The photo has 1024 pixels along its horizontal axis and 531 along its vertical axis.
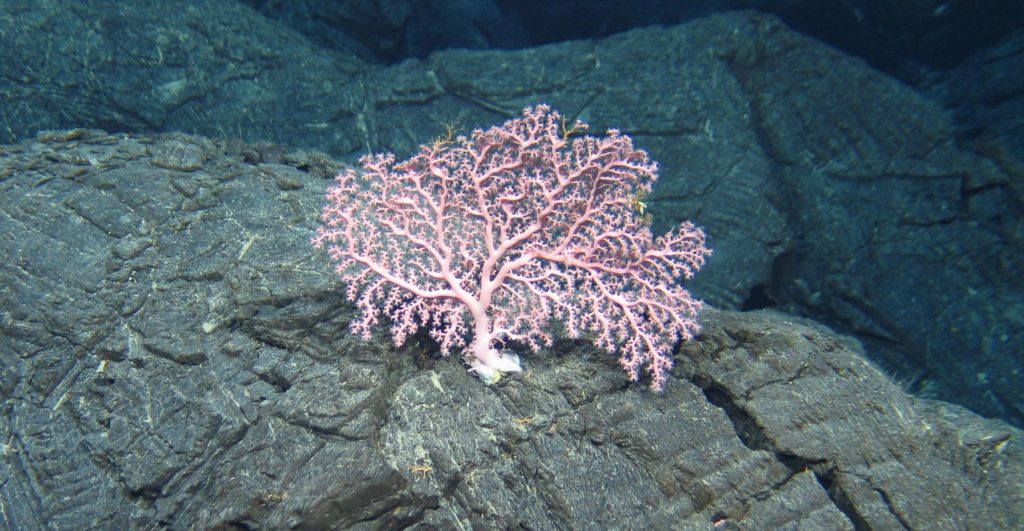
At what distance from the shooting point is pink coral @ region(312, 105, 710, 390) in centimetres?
271

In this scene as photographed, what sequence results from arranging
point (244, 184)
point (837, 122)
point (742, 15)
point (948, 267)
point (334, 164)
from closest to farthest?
point (244, 184) < point (334, 164) < point (948, 267) < point (837, 122) < point (742, 15)

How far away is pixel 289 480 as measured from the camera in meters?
2.26

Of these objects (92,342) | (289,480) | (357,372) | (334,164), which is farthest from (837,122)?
(92,342)

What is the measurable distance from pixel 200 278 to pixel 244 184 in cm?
84

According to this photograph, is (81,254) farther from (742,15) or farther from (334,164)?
(742,15)

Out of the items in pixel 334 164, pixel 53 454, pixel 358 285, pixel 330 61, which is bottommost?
pixel 53 454

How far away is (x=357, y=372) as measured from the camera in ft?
8.71

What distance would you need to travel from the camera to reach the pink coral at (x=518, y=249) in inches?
106

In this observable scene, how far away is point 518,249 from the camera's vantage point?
9.36 feet

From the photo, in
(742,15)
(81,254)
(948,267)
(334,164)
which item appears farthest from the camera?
(742,15)

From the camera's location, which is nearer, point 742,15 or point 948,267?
point 948,267

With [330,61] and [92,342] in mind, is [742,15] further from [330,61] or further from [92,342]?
[92,342]

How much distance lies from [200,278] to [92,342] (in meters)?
0.59

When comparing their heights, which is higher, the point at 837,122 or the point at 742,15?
the point at 742,15
